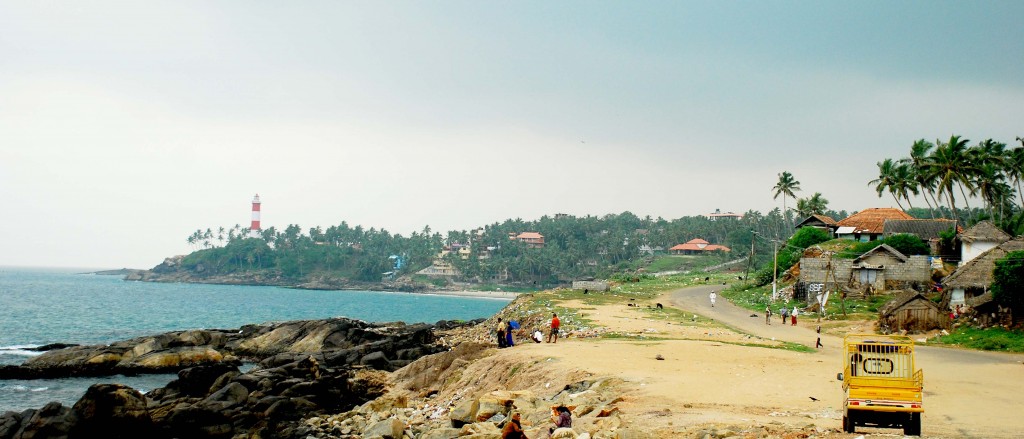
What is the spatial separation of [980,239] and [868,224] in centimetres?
1861

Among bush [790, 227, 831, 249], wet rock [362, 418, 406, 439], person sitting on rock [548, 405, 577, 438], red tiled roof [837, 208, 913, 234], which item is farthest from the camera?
bush [790, 227, 831, 249]

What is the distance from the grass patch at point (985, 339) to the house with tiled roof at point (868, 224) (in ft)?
110

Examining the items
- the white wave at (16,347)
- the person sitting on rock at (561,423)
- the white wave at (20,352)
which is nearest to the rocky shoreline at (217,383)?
the white wave at (20,352)

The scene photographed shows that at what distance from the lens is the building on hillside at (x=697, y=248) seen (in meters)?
176

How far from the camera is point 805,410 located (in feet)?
59.5

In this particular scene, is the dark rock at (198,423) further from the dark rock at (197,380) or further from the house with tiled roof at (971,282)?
the house with tiled roof at (971,282)

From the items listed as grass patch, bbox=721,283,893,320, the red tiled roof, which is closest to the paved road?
grass patch, bbox=721,283,893,320

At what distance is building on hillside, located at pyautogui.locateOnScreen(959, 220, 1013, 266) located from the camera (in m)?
52.6

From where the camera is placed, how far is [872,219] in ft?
238

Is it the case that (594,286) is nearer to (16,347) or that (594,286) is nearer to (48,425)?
(16,347)

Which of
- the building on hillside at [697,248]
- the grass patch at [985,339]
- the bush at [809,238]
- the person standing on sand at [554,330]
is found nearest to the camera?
the grass patch at [985,339]

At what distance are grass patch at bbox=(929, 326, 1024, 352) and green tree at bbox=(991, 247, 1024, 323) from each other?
4.52ft

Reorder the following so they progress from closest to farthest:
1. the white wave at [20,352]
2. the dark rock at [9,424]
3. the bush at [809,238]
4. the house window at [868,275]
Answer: the dark rock at [9,424] → the white wave at [20,352] → the house window at [868,275] → the bush at [809,238]

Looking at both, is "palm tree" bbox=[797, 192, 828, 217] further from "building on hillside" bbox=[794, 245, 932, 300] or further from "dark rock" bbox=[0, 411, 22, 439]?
"dark rock" bbox=[0, 411, 22, 439]
